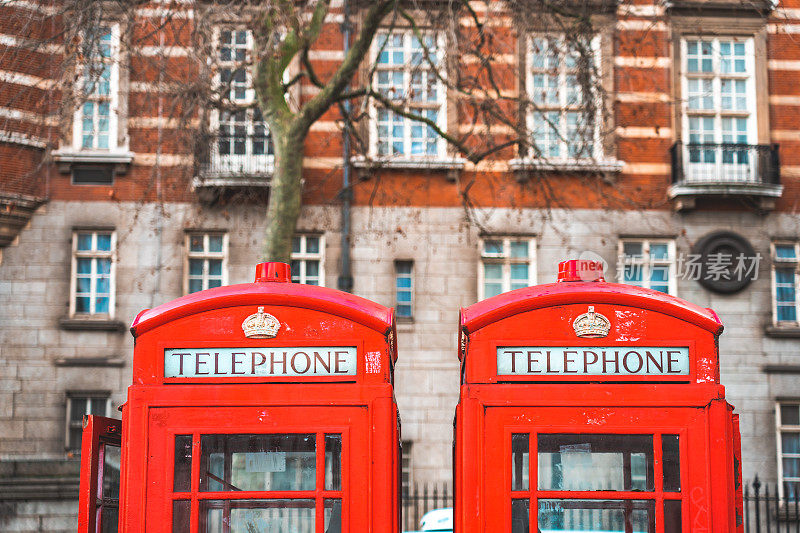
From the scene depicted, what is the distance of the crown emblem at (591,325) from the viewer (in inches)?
221

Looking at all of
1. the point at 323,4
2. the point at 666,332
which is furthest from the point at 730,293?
the point at 666,332

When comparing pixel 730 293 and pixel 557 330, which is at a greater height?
pixel 730 293

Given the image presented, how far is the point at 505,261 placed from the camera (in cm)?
1803

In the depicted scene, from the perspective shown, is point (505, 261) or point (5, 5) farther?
point (505, 261)

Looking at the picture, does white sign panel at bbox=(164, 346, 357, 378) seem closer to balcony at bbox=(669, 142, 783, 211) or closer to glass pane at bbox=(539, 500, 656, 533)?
glass pane at bbox=(539, 500, 656, 533)

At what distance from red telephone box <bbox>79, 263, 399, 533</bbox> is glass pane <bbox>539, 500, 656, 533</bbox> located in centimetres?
91

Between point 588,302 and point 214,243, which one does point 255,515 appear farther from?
point 214,243

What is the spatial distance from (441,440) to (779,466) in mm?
6196

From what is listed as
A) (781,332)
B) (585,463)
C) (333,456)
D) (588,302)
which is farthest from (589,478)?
(781,332)

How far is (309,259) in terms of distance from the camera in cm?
1784

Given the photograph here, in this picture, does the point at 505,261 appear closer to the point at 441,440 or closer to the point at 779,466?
the point at 441,440

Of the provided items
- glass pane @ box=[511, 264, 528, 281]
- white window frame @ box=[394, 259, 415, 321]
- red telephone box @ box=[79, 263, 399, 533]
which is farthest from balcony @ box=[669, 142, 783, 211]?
red telephone box @ box=[79, 263, 399, 533]

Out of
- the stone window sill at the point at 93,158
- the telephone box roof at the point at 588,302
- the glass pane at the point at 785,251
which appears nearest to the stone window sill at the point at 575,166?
the glass pane at the point at 785,251

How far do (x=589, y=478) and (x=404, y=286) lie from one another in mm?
A: 12529
